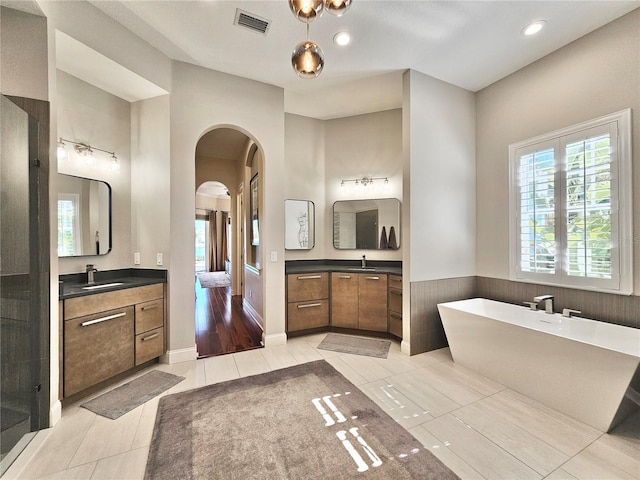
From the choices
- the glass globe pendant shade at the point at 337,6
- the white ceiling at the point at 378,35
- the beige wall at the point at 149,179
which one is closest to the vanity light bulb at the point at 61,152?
the beige wall at the point at 149,179

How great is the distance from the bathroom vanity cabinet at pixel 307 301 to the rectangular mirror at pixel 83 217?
207 centimetres

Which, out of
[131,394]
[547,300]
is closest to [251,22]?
[131,394]

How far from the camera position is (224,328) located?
402 cm

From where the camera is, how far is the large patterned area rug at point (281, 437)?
1.53 meters

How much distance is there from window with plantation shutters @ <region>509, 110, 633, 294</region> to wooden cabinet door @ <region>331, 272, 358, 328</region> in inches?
74.7

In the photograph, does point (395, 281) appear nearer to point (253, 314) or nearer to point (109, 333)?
point (253, 314)

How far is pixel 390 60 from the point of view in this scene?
9.50 feet

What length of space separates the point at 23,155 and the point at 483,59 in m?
4.14

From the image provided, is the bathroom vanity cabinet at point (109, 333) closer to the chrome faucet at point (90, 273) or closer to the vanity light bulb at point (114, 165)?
the chrome faucet at point (90, 273)

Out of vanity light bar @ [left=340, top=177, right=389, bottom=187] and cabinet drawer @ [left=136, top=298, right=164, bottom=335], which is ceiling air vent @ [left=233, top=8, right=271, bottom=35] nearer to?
vanity light bar @ [left=340, top=177, right=389, bottom=187]

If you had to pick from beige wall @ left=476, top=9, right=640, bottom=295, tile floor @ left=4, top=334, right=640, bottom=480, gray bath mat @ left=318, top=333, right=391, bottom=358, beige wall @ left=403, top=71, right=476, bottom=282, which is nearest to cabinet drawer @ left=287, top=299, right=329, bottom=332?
gray bath mat @ left=318, top=333, right=391, bottom=358

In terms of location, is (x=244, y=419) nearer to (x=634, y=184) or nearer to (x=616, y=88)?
(x=634, y=184)

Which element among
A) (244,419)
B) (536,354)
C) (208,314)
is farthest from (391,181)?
(208,314)

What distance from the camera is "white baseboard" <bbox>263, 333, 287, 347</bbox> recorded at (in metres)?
3.31
